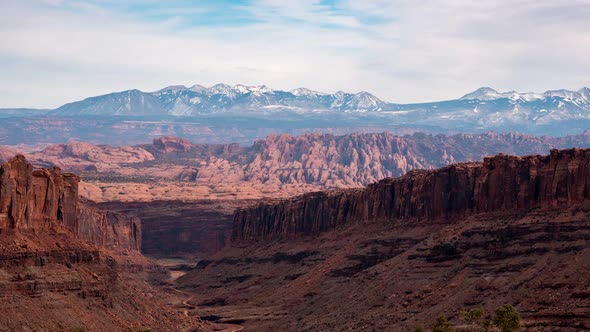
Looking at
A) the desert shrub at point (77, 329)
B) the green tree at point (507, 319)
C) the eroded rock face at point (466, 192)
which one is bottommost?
the desert shrub at point (77, 329)

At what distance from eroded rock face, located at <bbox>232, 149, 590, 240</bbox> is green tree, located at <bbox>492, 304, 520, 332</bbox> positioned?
29.7 m

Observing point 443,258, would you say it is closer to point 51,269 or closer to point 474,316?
point 474,316

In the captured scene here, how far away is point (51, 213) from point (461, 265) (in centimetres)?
3986

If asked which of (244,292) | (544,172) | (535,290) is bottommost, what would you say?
(244,292)

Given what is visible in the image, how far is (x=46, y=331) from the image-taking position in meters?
105

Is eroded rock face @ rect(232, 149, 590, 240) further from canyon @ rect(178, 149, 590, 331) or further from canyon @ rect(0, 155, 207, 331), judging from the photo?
canyon @ rect(0, 155, 207, 331)

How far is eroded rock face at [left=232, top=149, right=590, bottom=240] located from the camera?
431 feet

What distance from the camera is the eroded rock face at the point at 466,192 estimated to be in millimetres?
131250

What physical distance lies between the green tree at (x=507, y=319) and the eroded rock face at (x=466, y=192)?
97.5 feet

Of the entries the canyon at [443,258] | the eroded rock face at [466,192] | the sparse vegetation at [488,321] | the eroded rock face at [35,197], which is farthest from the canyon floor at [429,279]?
the eroded rock face at [35,197]

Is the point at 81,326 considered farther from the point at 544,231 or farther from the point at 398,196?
the point at 398,196

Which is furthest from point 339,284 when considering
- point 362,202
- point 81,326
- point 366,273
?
point 81,326

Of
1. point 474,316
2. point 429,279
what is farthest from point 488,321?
point 429,279

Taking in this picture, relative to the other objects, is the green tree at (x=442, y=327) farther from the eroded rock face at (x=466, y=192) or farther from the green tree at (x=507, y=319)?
the eroded rock face at (x=466, y=192)
